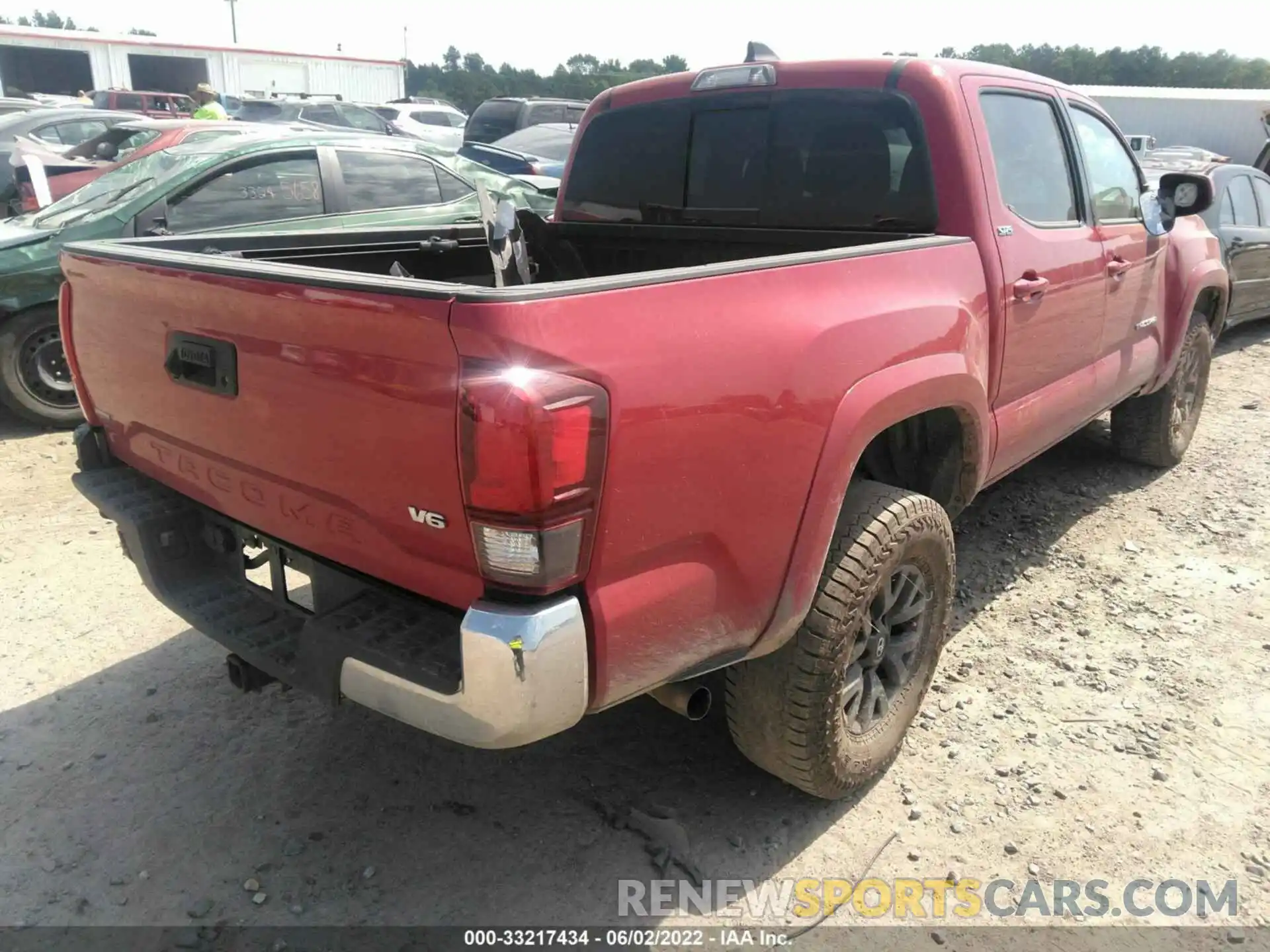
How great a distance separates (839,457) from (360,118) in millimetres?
18909

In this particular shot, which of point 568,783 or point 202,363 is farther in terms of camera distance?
point 568,783

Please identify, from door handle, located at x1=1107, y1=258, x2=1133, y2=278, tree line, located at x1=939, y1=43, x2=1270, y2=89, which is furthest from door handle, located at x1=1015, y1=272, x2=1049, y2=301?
tree line, located at x1=939, y1=43, x2=1270, y2=89

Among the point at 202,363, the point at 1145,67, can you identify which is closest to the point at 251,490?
the point at 202,363

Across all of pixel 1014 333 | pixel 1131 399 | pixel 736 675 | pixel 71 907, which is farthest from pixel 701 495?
pixel 1131 399

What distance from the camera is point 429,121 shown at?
22.2 meters

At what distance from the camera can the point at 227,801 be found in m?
2.72

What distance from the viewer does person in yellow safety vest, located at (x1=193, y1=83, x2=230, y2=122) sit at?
36.3 feet

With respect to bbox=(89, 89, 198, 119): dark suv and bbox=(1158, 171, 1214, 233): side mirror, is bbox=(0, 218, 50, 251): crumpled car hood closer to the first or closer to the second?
bbox=(1158, 171, 1214, 233): side mirror

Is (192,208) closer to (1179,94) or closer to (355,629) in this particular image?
(355,629)

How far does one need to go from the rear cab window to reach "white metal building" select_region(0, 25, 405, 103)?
31.9 meters

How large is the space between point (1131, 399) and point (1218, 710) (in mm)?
2363

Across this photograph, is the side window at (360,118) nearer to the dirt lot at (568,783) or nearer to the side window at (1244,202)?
the side window at (1244,202)

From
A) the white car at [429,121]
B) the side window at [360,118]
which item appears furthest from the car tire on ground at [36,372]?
the white car at [429,121]

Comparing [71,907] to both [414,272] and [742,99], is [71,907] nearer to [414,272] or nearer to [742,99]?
[414,272]
